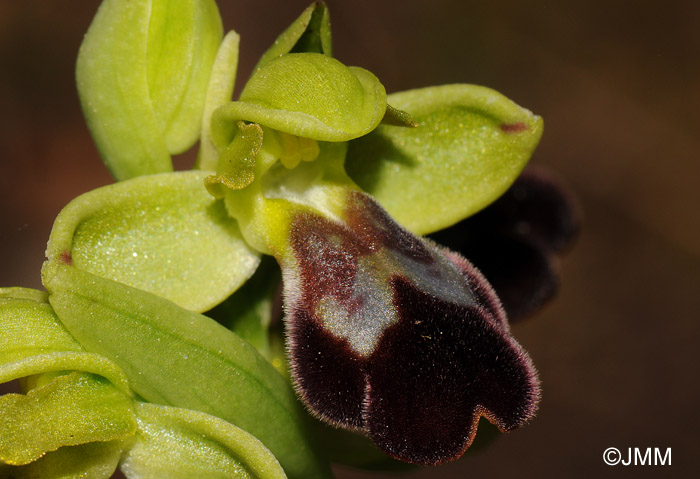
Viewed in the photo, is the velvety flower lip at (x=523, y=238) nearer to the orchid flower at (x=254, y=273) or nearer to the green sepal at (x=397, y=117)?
the orchid flower at (x=254, y=273)

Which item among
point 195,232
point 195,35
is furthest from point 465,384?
point 195,35

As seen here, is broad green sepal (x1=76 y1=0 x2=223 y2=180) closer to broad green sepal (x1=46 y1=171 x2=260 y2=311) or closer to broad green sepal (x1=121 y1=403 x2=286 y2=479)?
broad green sepal (x1=46 y1=171 x2=260 y2=311)

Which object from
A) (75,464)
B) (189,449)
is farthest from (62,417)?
(189,449)

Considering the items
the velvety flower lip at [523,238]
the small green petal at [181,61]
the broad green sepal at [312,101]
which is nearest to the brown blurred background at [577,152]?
the velvety flower lip at [523,238]

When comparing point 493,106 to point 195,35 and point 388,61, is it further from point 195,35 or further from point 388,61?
point 388,61

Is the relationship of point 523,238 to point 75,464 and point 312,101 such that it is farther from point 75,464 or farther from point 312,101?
point 75,464
